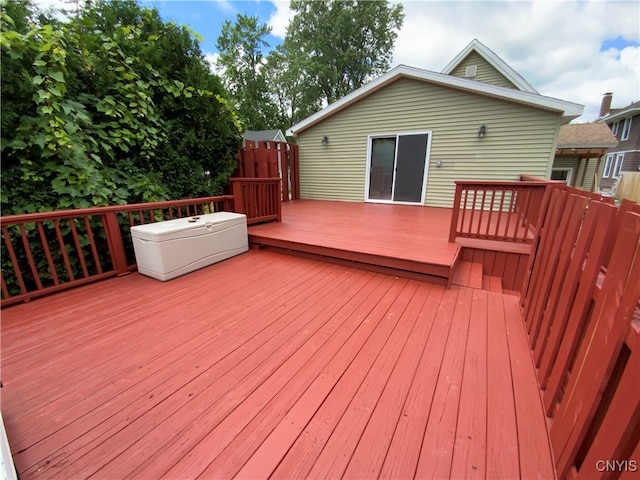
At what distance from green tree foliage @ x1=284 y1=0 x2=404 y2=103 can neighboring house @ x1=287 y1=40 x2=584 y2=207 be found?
1018 centimetres

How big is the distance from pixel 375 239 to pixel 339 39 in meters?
17.0

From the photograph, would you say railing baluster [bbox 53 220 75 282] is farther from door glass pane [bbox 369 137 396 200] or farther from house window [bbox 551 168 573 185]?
house window [bbox 551 168 573 185]

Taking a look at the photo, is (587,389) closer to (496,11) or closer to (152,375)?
(152,375)

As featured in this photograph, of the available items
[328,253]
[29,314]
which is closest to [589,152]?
[328,253]

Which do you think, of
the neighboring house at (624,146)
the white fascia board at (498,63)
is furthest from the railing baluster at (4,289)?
the neighboring house at (624,146)

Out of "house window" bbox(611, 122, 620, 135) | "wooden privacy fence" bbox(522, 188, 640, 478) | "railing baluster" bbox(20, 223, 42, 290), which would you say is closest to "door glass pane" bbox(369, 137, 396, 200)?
"wooden privacy fence" bbox(522, 188, 640, 478)

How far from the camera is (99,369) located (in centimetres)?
163

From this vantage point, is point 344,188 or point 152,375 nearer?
point 152,375

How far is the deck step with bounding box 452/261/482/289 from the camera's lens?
286cm

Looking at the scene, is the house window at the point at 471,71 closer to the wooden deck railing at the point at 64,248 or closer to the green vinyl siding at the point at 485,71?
the green vinyl siding at the point at 485,71

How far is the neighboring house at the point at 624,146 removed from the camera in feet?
44.4

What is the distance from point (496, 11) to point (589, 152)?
6.86 m

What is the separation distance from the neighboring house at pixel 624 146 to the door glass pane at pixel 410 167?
48.8ft

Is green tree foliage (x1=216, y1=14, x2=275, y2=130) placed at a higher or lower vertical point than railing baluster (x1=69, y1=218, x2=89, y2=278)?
higher
